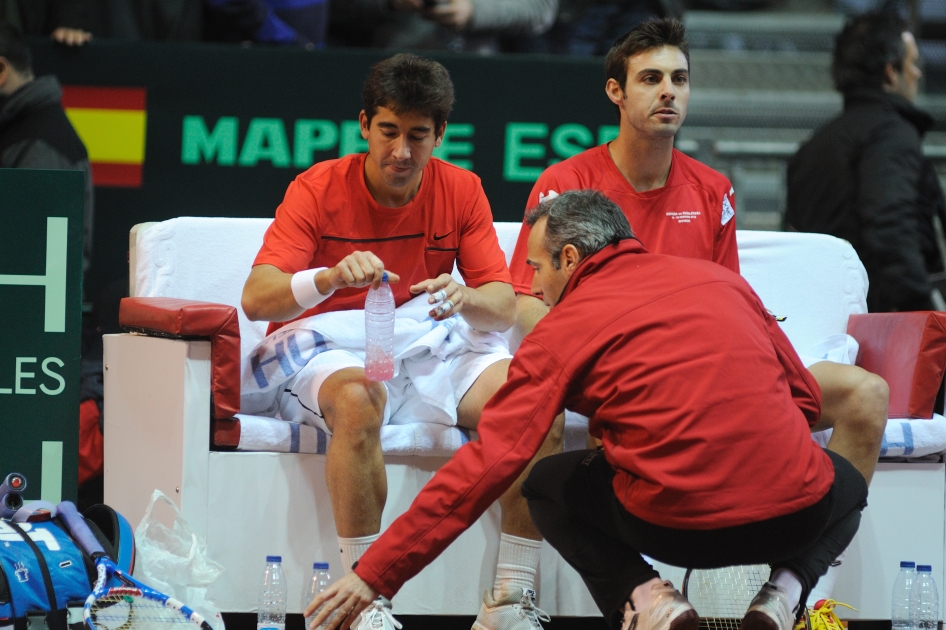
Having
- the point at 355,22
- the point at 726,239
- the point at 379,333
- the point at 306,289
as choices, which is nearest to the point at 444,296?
the point at 379,333

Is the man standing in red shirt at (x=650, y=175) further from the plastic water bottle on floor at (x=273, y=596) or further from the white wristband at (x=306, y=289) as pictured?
the plastic water bottle on floor at (x=273, y=596)

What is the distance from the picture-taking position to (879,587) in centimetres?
334

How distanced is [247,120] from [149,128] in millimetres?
426

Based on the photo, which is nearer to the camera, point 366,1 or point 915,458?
point 915,458

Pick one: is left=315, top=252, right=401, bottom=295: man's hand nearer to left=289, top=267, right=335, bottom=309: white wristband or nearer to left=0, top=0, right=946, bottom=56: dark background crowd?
left=289, top=267, right=335, bottom=309: white wristband

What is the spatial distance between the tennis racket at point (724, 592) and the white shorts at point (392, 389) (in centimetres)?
81

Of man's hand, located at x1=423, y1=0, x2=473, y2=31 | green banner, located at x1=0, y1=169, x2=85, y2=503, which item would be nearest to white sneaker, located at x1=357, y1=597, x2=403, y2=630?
green banner, located at x1=0, y1=169, x2=85, y2=503

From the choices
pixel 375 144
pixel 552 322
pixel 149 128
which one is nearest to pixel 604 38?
pixel 149 128

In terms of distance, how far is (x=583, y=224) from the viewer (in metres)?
2.54

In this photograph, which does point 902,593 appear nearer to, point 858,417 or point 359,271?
point 858,417

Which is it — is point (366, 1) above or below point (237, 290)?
above

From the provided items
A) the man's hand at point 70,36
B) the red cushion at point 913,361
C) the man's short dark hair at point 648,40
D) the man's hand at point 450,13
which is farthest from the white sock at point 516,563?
the man's hand at point 70,36

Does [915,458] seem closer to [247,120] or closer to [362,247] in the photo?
[362,247]

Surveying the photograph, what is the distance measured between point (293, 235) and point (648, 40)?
122cm
